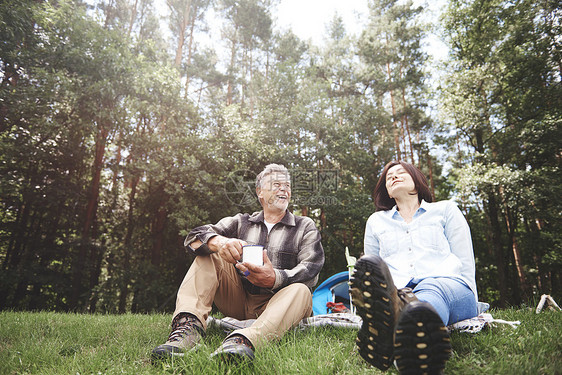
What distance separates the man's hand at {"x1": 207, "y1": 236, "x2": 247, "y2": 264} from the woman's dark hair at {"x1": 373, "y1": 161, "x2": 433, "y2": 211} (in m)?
1.06

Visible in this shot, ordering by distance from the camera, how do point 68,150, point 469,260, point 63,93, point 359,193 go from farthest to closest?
1. point 359,193
2. point 68,150
3. point 63,93
4. point 469,260

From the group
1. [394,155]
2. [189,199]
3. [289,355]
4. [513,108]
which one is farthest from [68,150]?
[513,108]

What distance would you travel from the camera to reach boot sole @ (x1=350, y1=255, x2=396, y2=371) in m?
1.09

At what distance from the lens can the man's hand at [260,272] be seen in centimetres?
182

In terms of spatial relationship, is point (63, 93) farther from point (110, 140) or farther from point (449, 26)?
point (449, 26)

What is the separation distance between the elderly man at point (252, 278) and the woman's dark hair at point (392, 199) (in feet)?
1.82

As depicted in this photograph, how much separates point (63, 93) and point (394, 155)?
442 inches

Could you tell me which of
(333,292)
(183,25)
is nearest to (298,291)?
(333,292)

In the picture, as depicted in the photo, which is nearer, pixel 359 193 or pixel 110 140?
pixel 110 140

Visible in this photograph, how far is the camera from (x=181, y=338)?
156cm

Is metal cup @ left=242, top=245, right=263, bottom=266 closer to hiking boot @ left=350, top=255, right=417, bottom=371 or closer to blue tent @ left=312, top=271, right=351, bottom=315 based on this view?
hiking boot @ left=350, top=255, right=417, bottom=371

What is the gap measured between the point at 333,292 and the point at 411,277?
2856mm

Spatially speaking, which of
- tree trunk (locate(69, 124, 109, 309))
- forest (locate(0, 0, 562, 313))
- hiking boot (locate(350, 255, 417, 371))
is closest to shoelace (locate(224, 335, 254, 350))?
hiking boot (locate(350, 255, 417, 371))

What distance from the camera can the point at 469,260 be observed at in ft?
5.45
